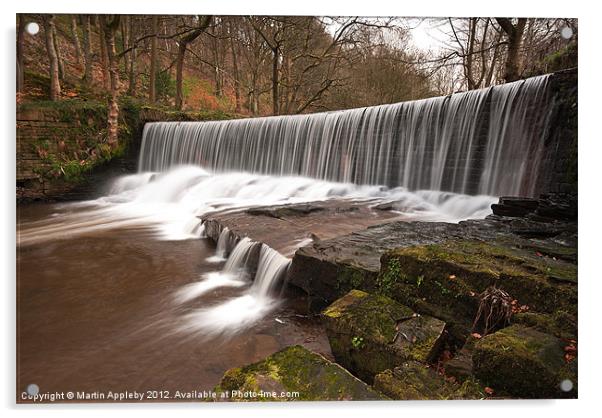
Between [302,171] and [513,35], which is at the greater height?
[513,35]

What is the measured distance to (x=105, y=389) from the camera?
6.31ft

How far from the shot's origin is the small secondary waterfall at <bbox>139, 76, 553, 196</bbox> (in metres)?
4.30

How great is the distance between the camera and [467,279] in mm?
1968

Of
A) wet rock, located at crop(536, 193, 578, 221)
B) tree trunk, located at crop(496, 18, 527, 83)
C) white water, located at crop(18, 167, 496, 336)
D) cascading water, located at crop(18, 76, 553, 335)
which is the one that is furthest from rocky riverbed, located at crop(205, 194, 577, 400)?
tree trunk, located at crop(496, 18, 527, 83)

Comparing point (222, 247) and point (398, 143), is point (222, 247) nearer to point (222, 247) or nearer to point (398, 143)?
point (222, 247)

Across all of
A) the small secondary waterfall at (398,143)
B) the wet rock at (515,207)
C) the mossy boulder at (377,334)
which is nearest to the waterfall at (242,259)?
the mossy boulder at (377,334)

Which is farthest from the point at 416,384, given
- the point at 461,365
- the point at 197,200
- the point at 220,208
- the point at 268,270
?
the point at 197,200

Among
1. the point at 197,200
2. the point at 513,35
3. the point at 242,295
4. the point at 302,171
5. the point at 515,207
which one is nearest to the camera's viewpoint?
the point at 513,35

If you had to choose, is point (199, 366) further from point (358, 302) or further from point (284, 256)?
point (284, 256)

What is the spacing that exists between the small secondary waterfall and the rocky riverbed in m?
1.89

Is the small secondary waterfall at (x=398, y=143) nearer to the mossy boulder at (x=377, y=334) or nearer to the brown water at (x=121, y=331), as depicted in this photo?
the mossy boulder at (x=377, y=334)

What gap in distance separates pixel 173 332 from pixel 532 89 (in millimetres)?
4590

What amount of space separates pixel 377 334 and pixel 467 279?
0.59 meters

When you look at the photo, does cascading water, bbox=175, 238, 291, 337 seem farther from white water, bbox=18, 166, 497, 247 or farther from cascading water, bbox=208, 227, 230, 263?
white water, bbox=18, 166, 497, 247
